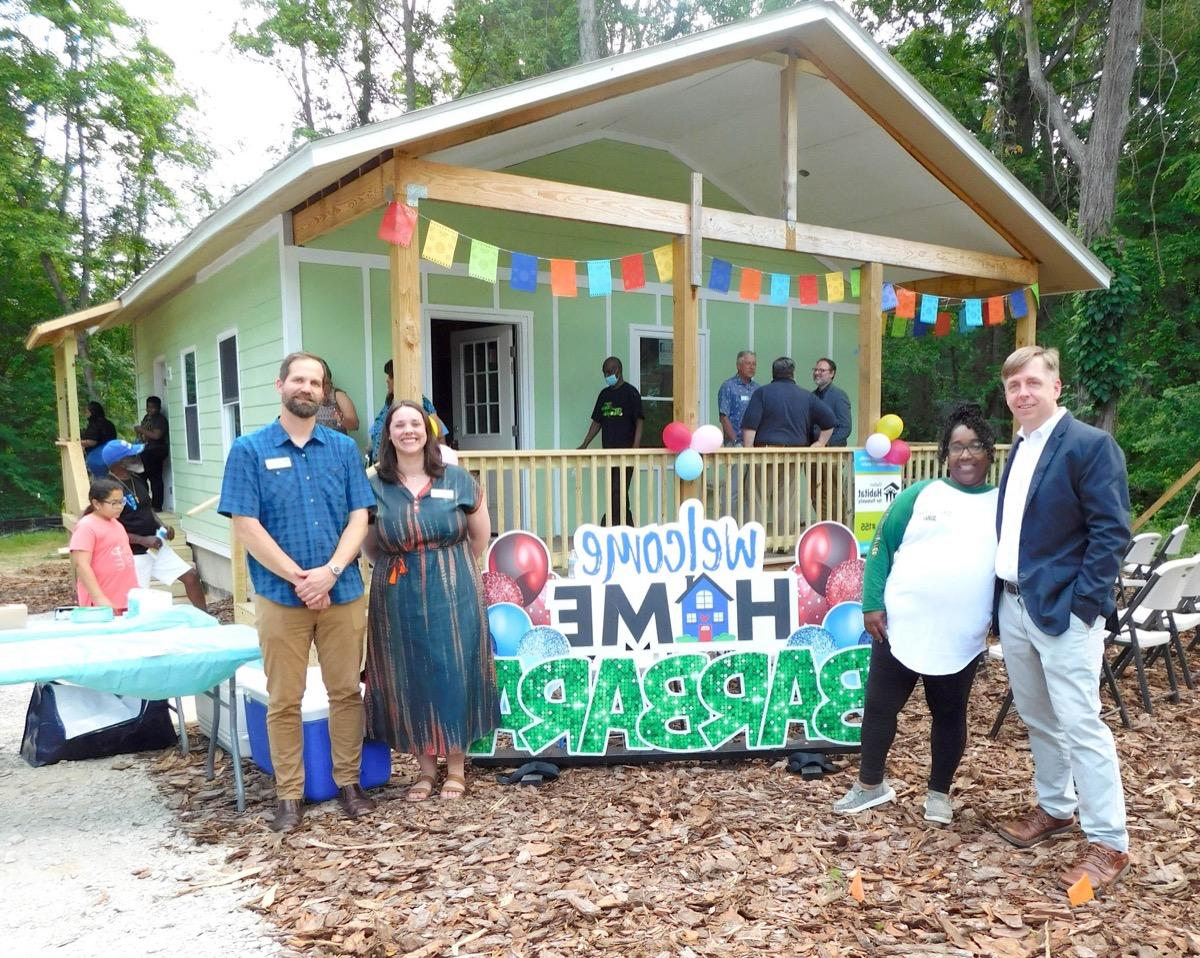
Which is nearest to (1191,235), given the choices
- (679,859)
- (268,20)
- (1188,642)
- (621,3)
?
(1188,642)

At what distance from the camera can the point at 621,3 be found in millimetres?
23828

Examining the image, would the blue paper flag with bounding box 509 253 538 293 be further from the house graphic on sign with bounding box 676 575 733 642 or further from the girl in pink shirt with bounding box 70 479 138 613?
the girl in pink shirt with bounding box 70 479 138 613

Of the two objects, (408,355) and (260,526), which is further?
(408,355)

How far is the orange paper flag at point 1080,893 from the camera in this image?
9.51 ft

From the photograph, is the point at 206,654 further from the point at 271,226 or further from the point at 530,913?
the point at 271,226

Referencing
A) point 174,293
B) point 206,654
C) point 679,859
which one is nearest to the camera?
point 679,859

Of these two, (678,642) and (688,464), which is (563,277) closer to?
(688,464)

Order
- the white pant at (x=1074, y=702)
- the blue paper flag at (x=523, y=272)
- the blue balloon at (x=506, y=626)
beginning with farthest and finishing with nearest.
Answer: the blue paper flag at (x=523, y=272)
the blue balloon at (x=506, y=626)
the white pant at (x=1074, y=702)

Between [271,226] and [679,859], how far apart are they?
234 inches

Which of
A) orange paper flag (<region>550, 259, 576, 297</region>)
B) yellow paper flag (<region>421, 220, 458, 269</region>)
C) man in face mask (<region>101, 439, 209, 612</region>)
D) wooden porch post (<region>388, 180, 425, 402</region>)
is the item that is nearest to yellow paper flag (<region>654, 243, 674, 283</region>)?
orange paper flag (<region>550, 259, 576, 297</region>)

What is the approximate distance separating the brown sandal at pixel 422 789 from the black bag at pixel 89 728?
168cm

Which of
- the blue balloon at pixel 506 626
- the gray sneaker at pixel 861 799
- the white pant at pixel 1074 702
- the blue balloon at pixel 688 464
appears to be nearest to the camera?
the white pant at pixel 1074 702

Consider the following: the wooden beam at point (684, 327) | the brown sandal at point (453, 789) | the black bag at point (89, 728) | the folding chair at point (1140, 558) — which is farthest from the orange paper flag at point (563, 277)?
the folding chair at point (1140, 558)

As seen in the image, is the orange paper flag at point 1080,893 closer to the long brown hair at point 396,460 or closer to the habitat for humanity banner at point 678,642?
the habitat for humanity banner at point 678,642
